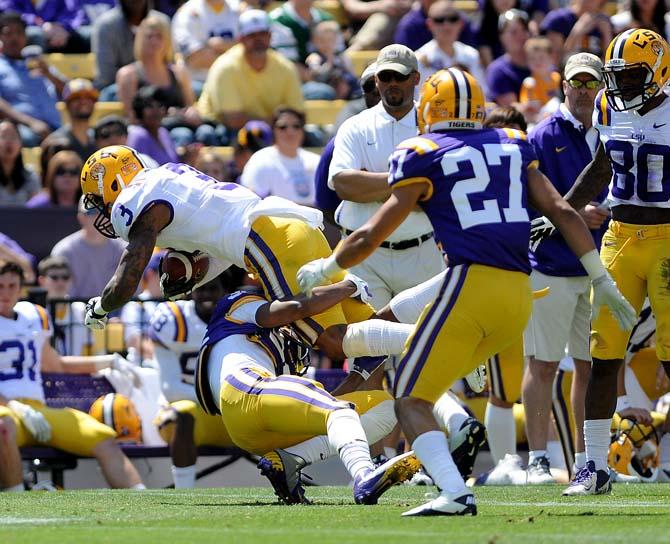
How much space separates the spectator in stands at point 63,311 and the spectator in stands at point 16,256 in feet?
0.40

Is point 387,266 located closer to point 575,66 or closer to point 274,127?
point 575,66

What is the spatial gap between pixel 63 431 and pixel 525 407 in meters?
3.08

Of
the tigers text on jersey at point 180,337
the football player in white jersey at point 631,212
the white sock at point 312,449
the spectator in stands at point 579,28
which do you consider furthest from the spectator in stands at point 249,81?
the white sock at point 312,449

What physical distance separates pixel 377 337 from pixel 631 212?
4.67 feet

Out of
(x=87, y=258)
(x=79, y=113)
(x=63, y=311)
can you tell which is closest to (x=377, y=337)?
(x=63, y=311)

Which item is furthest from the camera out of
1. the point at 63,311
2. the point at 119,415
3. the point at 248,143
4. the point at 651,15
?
the point at 651,15

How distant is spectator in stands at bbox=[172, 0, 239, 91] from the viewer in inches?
574

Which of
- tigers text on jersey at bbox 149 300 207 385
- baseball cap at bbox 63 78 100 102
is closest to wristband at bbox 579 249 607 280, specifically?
tigers text on jersey at bbox 149 300 207 385

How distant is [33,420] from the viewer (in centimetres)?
981

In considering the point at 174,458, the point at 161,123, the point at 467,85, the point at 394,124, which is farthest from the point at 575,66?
the point at 161,123

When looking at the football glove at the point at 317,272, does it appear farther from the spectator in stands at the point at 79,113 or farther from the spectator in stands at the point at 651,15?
the spectator in stands at the point at 651,15

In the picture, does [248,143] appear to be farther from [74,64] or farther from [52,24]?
[52,24]

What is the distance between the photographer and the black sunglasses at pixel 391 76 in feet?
28.1

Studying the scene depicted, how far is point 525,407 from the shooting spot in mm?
8945
